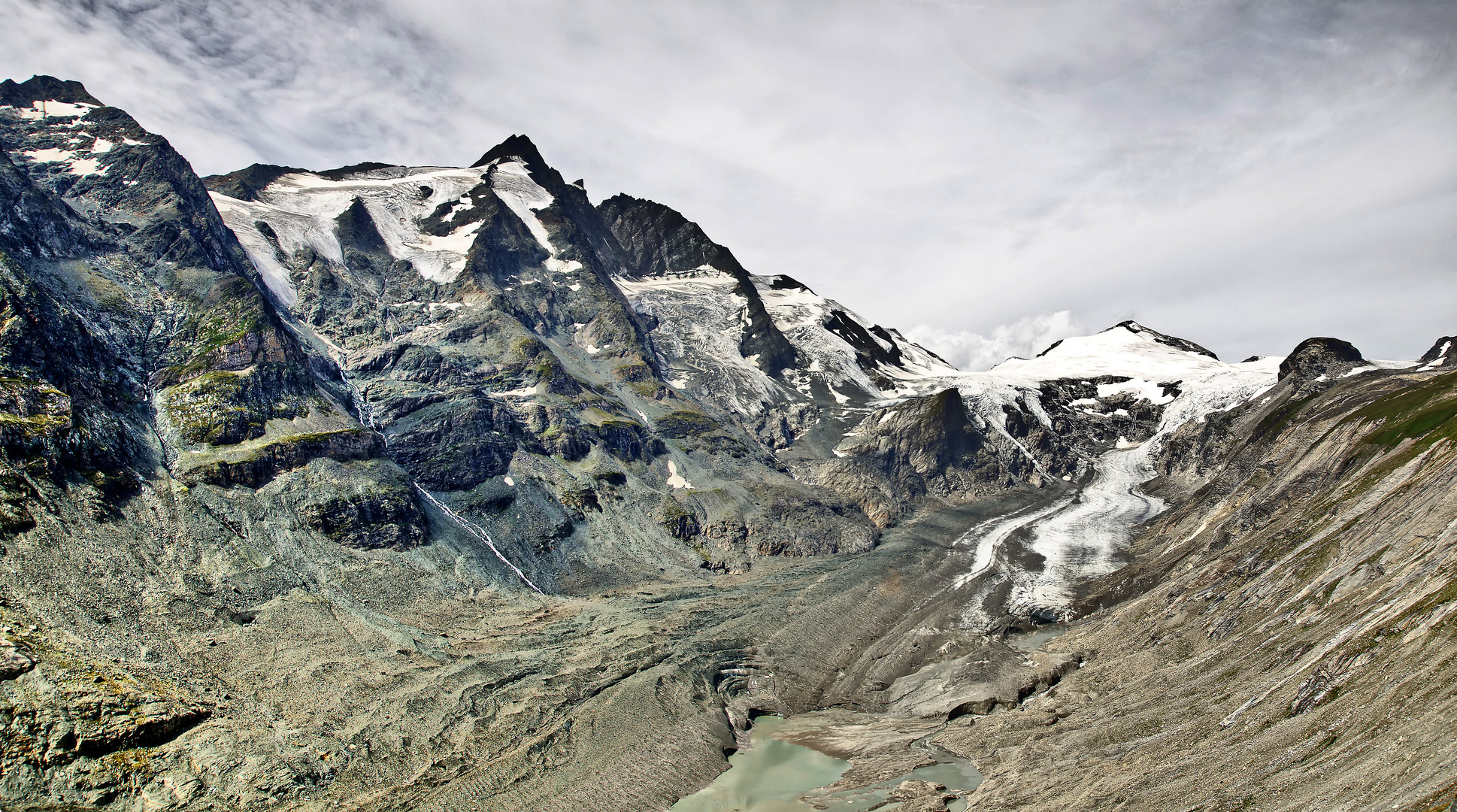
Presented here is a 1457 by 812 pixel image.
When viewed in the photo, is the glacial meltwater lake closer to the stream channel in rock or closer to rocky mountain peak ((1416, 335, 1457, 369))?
the stream channel in rock

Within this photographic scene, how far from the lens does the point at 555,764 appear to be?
42812 millimetres

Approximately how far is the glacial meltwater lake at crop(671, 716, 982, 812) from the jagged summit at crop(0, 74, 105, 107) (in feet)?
470

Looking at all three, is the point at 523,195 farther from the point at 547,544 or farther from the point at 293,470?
the point at 293,470

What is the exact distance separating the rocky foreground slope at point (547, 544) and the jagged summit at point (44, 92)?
1.90 feet

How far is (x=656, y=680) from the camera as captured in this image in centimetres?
5450

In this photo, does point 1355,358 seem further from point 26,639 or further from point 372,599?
point 26,639

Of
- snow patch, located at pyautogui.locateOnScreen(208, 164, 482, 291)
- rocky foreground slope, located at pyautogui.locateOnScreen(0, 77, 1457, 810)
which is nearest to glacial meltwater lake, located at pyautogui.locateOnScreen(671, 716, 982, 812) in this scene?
rocky foreground slope, located at pyautogui.locateOnScreen(0, 77, 1457, 810)

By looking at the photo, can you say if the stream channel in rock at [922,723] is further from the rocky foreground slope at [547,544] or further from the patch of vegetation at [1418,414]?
the patch of vegetation at [1418,414]

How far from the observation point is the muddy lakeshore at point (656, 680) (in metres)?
41.7

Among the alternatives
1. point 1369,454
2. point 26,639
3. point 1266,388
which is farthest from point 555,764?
point 1266,388

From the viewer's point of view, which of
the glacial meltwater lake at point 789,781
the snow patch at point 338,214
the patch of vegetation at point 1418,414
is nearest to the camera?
the glacial meltwater lake at point 789,781

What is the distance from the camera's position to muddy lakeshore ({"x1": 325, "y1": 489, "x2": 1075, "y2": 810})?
41.7 metres

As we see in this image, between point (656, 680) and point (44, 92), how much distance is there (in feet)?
457

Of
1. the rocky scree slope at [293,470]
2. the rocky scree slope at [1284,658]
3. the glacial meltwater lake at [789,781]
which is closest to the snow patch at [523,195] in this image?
the rocky scree slope at [293,470]
